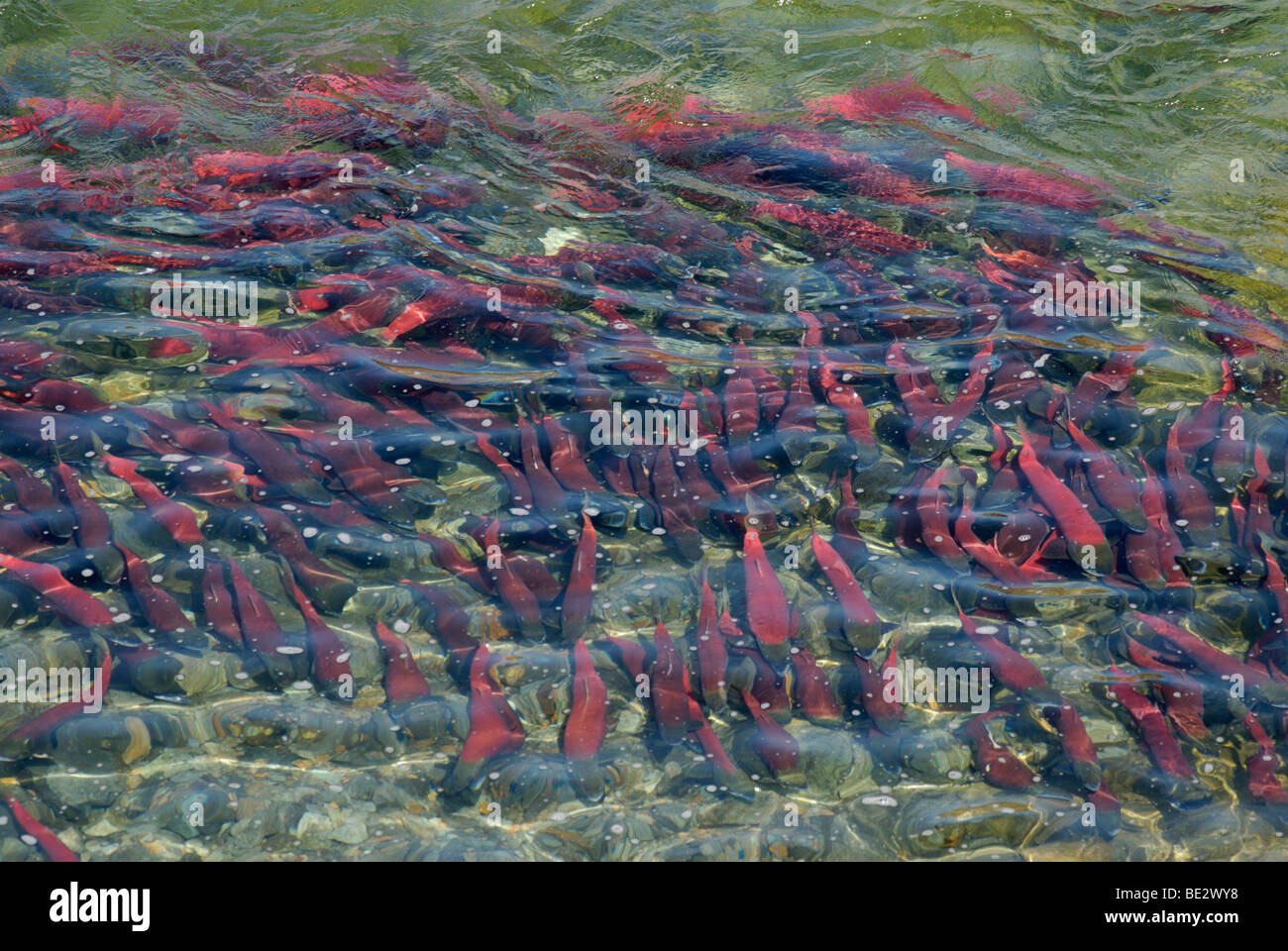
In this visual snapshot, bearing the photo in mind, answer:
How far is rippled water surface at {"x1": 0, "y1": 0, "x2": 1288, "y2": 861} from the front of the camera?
3.78m

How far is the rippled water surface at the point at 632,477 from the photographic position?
378 centimetres

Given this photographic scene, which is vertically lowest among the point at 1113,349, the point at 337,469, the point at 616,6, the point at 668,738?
the point at 668,738

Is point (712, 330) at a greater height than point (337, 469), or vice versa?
point (712, 330)

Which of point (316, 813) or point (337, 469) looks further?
point (337, 469)

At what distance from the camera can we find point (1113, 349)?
575 cm

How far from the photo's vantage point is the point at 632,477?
4.83 m

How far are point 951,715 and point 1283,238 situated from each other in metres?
4.91
